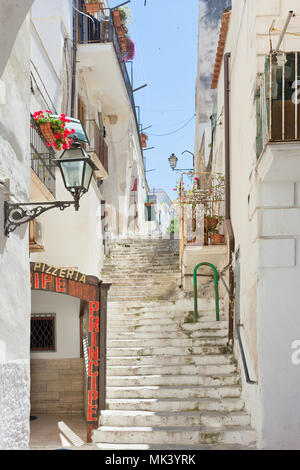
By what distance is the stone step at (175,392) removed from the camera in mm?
9328

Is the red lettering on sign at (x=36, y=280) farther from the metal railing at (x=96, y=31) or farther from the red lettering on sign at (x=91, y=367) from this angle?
the metal railing at (x=96, y=31)

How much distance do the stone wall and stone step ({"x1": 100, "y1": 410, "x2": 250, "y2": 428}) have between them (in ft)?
10.9

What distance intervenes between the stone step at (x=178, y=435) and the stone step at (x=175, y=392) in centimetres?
86

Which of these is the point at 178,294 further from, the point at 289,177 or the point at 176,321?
the point at 289,177

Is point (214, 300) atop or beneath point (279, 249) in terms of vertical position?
beneath

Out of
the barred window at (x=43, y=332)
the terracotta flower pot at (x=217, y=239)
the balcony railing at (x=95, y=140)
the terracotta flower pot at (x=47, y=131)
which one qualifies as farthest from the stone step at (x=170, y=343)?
the balcony railing at (x=95, y=140)

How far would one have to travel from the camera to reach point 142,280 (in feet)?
46.3

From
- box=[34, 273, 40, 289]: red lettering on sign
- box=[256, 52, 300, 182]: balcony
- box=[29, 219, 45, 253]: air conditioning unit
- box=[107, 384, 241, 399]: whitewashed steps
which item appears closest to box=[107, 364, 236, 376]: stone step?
box=[107, 384, 241, 399]: whitewashed steps

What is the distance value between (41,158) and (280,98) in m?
3.80

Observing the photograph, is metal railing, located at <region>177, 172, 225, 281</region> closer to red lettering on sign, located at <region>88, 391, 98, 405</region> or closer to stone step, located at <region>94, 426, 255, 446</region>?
red lettering on sign, located at <region>88, 391, 98, 405</region>

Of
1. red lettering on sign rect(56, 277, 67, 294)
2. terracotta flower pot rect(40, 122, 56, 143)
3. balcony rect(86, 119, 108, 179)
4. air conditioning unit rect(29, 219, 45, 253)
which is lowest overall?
red lettering on sign rect(56, 277, 67, 294)

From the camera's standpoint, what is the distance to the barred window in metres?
12.1

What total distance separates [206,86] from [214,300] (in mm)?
11993
